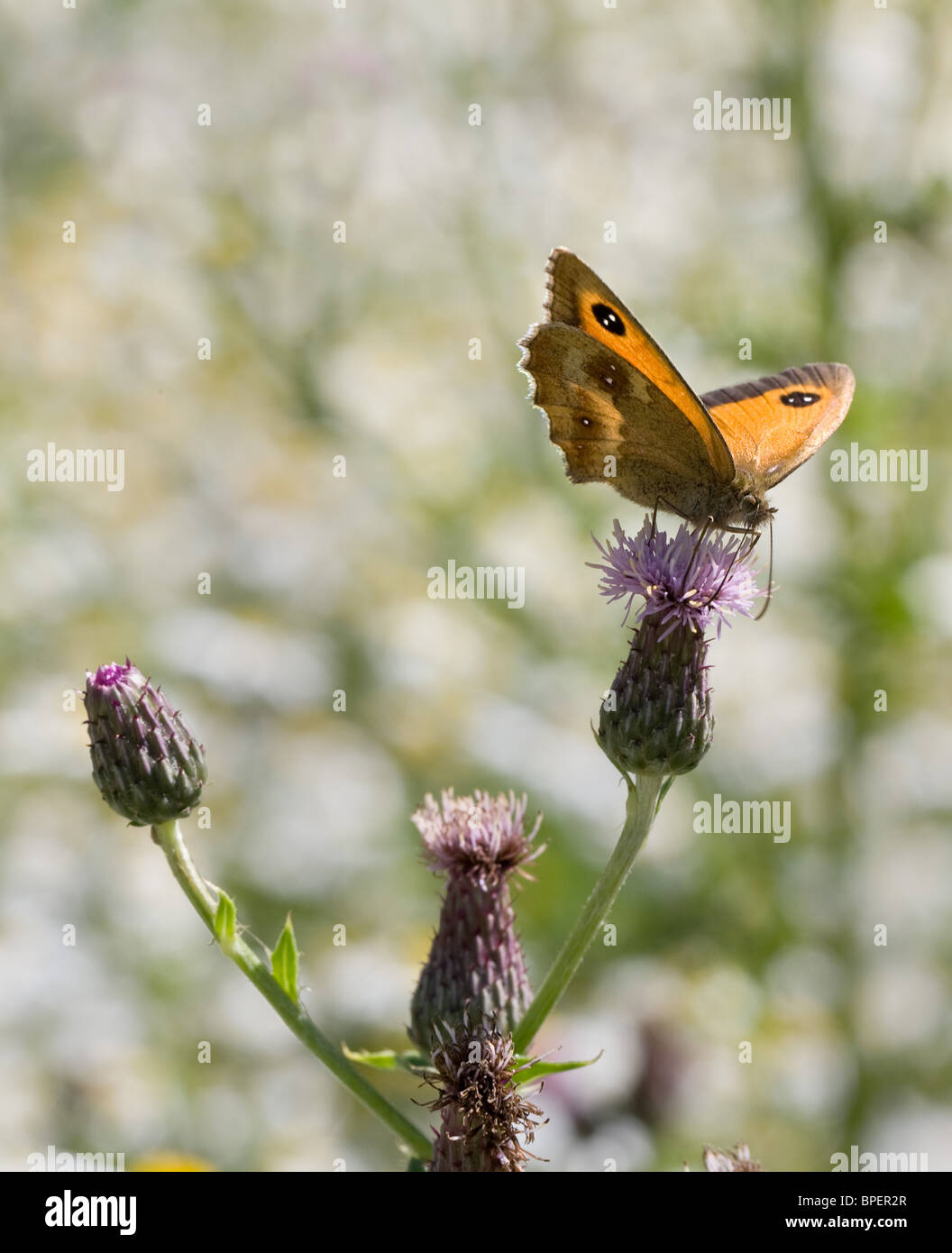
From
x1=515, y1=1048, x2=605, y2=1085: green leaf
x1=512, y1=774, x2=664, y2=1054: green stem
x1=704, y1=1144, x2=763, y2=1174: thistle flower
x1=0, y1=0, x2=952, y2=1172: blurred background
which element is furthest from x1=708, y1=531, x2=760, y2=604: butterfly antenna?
x1=0, y1=0, x2=952, y2=1172: blurred background

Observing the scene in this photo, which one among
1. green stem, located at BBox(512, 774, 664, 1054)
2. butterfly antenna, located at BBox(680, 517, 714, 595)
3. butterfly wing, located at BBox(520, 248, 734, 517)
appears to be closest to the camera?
green stem, located at BBox(512, 774, 664, 1054)

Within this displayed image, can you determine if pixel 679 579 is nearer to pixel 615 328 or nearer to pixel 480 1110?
pixel 615 328

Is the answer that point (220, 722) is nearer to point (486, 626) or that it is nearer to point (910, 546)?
point (486, 626)

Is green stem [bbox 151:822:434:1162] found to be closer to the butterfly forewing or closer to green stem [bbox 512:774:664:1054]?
green stem [bbox 512:774:664:1054]

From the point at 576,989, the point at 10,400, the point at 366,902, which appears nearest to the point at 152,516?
the point at 10,400

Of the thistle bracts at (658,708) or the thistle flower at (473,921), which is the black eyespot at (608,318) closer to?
the thistle bracts at (658,708)

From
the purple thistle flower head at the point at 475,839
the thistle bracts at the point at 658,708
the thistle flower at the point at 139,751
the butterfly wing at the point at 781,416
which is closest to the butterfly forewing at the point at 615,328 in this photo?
the butterfly wing at the point at 781,416
